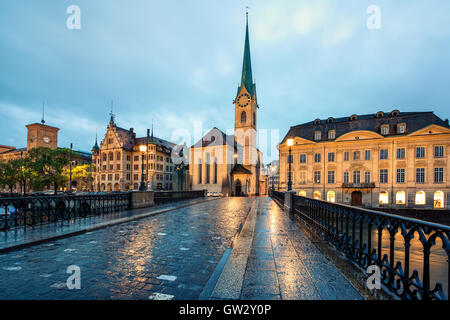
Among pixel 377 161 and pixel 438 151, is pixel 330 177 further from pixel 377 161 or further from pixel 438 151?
pixel 438 151

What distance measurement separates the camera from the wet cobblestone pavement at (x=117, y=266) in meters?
2.85

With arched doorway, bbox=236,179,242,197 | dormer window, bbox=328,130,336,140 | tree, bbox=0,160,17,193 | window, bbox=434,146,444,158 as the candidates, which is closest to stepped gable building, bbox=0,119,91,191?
tree, bbox=0,160,17,193

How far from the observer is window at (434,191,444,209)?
91.1 ft

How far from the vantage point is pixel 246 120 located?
151 feet

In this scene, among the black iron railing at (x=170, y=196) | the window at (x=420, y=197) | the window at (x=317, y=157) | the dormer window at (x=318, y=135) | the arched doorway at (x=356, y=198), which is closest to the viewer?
the black iron railing at (x=170, y=196)

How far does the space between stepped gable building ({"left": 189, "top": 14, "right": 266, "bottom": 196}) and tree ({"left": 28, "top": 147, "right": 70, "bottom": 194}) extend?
24001mm

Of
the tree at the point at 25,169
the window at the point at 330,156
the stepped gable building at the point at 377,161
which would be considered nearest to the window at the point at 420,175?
the stepped gable building at the point at 377,161

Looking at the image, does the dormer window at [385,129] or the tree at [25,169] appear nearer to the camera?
the tree at [25,169]

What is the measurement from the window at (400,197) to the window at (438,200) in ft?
11.4

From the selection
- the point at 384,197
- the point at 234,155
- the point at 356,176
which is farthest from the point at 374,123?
the point at 234,155

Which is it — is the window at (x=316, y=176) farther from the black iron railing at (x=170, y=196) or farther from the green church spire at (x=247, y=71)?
the green church spire at (x=247, y=71)

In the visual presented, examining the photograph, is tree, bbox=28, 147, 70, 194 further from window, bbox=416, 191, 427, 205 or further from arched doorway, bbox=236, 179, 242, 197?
window, bbox=416, 191, 427, 205

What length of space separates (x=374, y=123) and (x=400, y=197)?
12238mm
